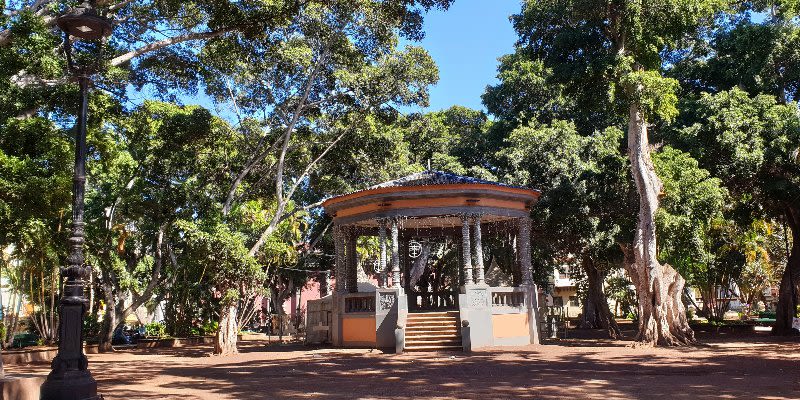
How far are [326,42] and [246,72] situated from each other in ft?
10.4

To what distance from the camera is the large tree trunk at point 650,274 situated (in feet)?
65.4

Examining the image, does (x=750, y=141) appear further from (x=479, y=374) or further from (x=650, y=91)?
(x=479, y=374)

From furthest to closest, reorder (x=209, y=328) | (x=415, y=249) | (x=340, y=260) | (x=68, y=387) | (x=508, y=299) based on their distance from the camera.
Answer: (x=209, y=328), (x=415, y=249), (x=340, y=260), (x=508, y=299), (x=68, y=387)

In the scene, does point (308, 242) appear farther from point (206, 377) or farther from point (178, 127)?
point (206, 377)

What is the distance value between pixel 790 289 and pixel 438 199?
14.8 m

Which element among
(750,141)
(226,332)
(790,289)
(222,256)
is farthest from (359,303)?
(790,289)

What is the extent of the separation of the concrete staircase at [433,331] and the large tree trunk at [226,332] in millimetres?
6040

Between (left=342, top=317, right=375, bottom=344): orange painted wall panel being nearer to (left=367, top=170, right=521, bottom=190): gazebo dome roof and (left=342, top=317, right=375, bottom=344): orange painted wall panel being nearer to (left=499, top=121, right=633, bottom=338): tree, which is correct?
(left=367, top=170, right=521, bottom=190): gazebo dome roof

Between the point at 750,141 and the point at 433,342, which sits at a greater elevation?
the point at 750,141

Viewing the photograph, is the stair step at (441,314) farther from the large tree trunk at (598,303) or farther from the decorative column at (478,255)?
the large tree trunk at (598,303)

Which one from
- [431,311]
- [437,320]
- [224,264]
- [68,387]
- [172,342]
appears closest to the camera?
[68,387]

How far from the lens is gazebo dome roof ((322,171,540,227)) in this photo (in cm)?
2130

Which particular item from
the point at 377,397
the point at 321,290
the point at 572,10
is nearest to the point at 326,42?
the point at 572,10

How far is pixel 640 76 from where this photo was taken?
1984 cm
